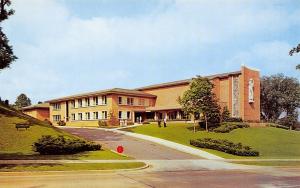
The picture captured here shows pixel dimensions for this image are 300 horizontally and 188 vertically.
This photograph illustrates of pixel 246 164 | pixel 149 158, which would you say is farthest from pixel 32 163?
pixel 246 164

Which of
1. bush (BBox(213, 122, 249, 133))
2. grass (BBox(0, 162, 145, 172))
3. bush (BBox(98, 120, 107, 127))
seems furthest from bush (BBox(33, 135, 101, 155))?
bush (BBox(98, 120, 107, 127))

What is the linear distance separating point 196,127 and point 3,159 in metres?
37.5

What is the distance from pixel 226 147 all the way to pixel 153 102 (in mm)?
39790

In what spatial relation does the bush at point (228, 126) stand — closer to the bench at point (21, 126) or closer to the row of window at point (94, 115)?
the row of window at point (94, 115)

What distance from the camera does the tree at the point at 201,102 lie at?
193 ft

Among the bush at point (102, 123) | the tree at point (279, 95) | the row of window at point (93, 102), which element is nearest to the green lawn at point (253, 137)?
the bush at point (102, 123)

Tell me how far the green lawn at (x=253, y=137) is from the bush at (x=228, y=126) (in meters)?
0.83

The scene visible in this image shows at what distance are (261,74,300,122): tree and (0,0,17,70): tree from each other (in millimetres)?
65668

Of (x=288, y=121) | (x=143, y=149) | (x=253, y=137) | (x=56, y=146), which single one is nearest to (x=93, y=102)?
(x=253, y=137)

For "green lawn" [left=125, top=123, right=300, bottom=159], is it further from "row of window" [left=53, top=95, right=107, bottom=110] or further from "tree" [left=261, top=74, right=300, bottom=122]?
"tree" [left=261, top=74, right=300, bottom=122]

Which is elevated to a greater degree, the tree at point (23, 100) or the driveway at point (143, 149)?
the tree at point (23, 100)

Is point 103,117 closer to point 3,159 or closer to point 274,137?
point 274,137

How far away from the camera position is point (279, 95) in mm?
89500

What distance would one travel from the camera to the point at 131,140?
45062mm
